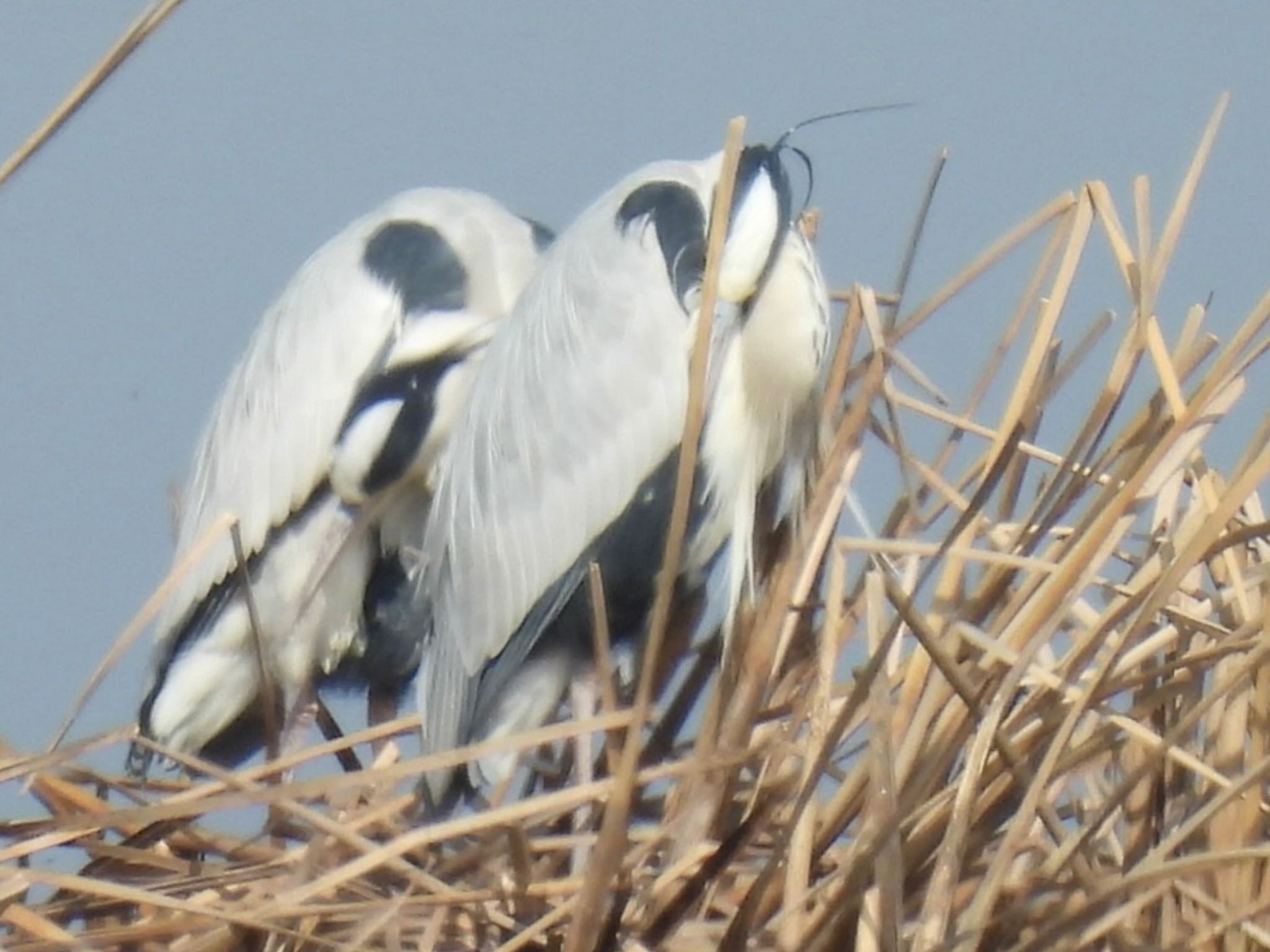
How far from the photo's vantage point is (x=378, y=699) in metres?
1.86

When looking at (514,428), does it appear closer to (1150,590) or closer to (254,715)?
(254,715)

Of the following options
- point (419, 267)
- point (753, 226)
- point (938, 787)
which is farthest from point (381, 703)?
point (938, 787)

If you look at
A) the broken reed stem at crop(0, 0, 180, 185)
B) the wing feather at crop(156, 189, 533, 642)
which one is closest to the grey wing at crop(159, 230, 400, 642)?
the wing feather at crop(156, 189, 533, 642)

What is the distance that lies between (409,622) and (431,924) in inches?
30.9

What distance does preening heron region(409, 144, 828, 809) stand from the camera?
Result: 138 cm

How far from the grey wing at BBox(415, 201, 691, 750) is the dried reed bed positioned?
0.80 ft

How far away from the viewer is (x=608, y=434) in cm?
146

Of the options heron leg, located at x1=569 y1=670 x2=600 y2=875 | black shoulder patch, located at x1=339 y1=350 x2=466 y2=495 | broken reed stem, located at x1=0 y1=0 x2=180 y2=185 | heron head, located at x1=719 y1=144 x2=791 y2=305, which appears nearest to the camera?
broken reed stem, located at x1=0 y1=0 x2=180 y2=185

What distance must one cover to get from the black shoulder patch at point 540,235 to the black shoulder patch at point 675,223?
0.32m

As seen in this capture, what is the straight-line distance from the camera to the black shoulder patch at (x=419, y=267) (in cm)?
168

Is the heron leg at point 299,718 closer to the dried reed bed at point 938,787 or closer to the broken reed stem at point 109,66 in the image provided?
the dried reed bed at point 938,787

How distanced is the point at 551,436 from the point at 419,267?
9.9 inches

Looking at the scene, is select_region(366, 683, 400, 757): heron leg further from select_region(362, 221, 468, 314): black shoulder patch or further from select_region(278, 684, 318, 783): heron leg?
select_region(362, 221, 468, 314): black shoulder patch

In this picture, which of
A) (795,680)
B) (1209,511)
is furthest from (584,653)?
(1209,511)
